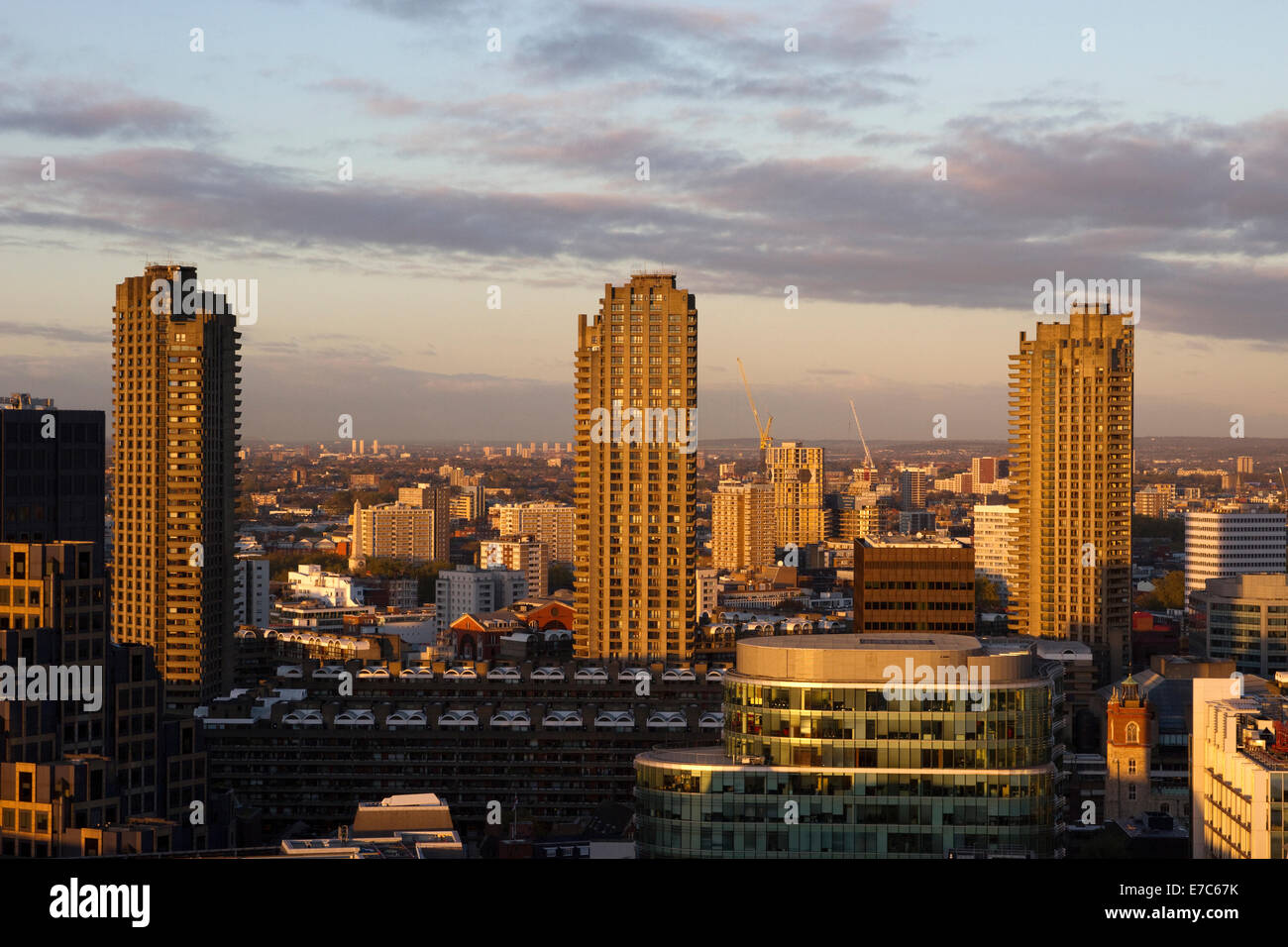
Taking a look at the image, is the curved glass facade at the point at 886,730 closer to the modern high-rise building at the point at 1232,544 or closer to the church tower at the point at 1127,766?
the church tower at the point at 1127,766

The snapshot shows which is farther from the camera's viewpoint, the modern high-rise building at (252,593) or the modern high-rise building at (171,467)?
the modern high-rise building at (252,593)

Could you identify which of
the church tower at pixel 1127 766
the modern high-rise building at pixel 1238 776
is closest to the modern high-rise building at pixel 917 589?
the church tower at pixel 1127 766

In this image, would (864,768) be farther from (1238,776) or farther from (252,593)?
(252,593)

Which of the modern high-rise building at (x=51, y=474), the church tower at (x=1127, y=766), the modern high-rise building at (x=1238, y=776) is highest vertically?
the modern high-rise building at (x=51, y=474)

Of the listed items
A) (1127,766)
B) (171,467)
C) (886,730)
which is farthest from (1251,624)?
(886,730)

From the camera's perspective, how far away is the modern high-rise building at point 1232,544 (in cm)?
18800

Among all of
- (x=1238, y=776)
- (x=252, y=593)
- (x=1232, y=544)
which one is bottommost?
(x=252, y=593)

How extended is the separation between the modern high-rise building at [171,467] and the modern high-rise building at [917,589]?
5055 centimetres

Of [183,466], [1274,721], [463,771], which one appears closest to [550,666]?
[463,771]

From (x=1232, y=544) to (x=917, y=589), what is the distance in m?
95.4

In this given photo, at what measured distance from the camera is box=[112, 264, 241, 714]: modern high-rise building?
12538 cm

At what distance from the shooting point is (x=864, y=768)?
1896 inches
